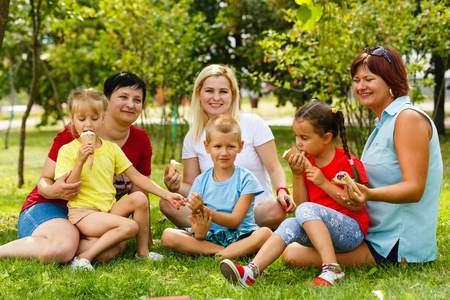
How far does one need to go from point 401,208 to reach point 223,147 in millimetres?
1212

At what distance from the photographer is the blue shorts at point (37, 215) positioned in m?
3.41

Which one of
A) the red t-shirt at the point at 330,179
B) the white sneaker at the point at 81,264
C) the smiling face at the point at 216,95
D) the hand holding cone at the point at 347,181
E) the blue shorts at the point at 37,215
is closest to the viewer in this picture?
the hand holding cone at the point at 347,181

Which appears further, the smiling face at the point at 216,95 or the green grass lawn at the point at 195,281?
the smiling face at the point at 216,95

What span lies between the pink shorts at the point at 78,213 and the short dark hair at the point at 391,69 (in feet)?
6.78

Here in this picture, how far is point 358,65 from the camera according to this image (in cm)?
304

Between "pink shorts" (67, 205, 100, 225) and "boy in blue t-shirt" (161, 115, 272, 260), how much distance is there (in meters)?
0.56

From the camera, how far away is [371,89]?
2.98 meters

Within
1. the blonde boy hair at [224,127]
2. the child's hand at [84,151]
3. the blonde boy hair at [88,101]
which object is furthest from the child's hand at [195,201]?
the blonde boy hair at [88,101]

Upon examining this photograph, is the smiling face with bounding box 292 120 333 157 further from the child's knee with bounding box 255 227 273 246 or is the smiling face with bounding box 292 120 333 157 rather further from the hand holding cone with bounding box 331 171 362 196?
the child's knee with bounding box 255 227 273 246

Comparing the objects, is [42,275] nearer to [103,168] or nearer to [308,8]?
[103,168]

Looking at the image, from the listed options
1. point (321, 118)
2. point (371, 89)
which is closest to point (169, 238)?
point (321, 118)

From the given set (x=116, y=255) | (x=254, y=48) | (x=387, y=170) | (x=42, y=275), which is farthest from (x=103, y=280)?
(x=254, y=48)

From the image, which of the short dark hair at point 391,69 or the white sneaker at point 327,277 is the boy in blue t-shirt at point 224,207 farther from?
the short dark hair at point 391,69

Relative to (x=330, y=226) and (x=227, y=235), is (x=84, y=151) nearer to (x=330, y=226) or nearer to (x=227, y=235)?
(x=227, y=235)
